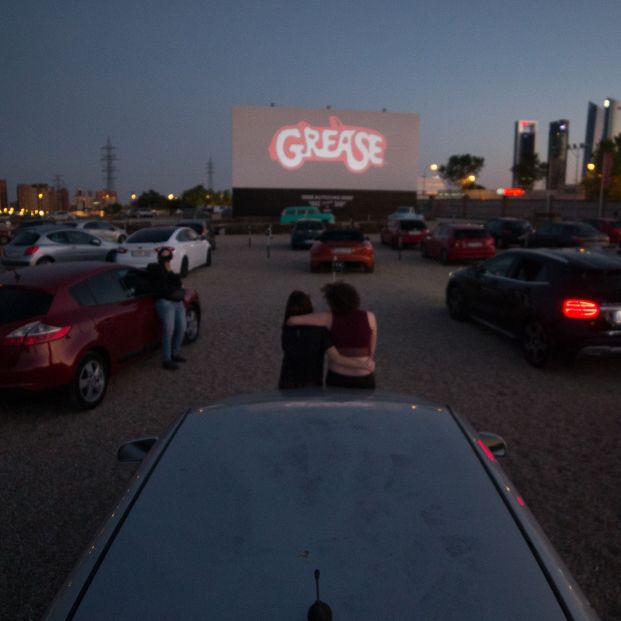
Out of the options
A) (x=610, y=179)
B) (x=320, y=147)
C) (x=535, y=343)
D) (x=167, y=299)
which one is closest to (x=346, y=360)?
(x=167, y=299)

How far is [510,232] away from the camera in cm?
2711

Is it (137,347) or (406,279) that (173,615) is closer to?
(137,347)

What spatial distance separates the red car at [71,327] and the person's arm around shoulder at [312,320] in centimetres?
281

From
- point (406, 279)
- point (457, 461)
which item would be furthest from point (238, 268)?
point (457, 461)

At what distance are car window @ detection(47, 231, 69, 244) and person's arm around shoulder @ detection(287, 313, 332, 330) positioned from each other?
1732 centimetres

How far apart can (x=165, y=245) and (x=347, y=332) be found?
1343 cm

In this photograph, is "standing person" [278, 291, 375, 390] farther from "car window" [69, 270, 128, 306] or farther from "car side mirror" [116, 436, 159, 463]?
"car window" [69, 270, 128, 306]

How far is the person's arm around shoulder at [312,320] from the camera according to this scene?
14.1 ft

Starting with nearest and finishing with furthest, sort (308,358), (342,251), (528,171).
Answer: (308,358), (342,251), (528,171)

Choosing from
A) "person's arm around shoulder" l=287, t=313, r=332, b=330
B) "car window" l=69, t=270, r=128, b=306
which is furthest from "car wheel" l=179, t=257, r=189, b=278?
"person's arm around shoulder" l=287, t=313, r=332, b=330

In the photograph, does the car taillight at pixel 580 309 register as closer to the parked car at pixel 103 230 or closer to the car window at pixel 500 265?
the car window at pixel 500 265

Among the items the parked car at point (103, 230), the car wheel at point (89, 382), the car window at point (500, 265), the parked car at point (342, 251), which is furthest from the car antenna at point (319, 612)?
the parked car at point (103, 230)

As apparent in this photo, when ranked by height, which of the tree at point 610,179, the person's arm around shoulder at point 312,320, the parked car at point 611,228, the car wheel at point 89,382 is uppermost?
the tree at point 610,179

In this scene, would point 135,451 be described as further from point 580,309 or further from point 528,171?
point 528,171
